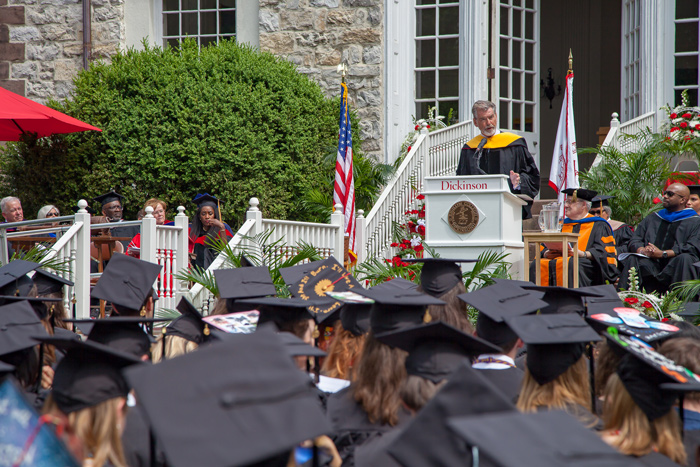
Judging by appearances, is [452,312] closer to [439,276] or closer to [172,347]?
[439,276]

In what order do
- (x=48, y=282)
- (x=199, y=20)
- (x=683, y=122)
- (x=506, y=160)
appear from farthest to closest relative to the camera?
(x=199, y=20)
(x=683, y=122)
(x=506, y=160)
(x=48, y=282)

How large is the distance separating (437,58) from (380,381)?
32.2 ft

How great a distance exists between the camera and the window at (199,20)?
12.8 m

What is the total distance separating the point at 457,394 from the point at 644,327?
195 centimetres

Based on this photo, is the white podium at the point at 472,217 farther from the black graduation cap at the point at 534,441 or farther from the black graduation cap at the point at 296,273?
the black graduation cap at the point at 534,441

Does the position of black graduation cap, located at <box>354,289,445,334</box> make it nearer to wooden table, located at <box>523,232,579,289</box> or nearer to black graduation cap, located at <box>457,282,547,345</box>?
black graduation cap, located at <box>457,282,547,345</box>

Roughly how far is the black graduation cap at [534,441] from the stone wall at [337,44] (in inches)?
388

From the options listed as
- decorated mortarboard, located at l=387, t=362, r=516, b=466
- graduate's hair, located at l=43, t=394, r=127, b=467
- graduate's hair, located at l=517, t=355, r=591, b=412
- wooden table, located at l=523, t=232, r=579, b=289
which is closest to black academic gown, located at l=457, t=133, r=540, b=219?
wooden table, located at l=523, t=232, r=579, b=289

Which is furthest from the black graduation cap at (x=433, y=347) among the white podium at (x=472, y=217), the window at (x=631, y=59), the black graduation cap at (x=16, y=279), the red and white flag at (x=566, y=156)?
the window at (x=631, y=59)

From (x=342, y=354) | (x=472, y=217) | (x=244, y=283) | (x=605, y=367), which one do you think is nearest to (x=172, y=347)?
(x=342, y=354)

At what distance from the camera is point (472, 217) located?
7.28 m

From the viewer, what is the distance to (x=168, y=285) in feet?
26.0

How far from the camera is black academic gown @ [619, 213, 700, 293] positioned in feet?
25.4

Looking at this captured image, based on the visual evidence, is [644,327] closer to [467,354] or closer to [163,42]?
[467,354]
